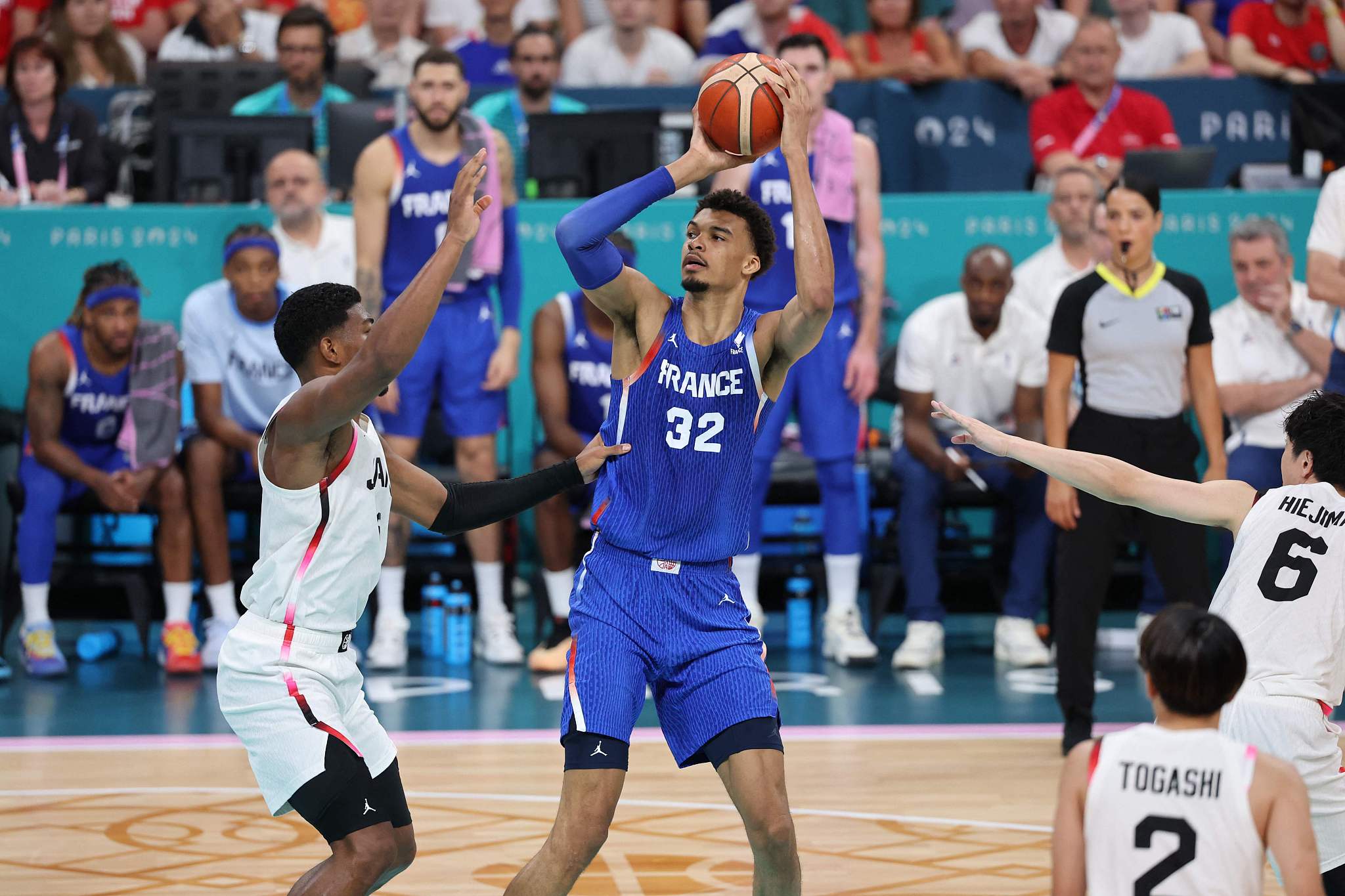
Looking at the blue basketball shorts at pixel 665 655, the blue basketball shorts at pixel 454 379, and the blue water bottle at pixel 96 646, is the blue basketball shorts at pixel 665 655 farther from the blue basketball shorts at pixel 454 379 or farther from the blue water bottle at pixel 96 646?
the blue water bottle at pixel 96 646

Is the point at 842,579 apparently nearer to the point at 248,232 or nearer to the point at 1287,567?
the point at 248,232

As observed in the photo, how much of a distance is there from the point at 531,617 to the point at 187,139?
313cm

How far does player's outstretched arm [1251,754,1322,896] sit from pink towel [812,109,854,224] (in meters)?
5.36

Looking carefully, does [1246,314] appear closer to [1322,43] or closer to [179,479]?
[1322,43]

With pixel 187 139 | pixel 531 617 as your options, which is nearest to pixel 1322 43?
pixel 531 617

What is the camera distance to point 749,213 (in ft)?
14.8

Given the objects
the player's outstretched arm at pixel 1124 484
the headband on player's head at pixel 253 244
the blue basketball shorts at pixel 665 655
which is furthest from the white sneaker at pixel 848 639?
the player's outstretched arm at pixel 1124 484

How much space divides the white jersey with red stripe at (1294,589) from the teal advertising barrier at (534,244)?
5.58 metres

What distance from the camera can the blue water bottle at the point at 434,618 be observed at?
336 inches

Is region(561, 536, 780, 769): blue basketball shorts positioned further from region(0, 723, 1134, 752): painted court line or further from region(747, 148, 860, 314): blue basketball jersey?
region(747, 148, 860, 314): blue basketball jersey

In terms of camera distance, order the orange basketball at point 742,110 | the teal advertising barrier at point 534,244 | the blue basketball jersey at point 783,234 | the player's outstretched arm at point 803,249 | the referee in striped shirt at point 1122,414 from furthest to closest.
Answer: the teal advertising barrier at point 534,244, the blue basketball jersey at point 783,234, the referee in striped shirt at point 1122,414, the orange basketball at point 742,110, the player's outstretched arm at point 803,249

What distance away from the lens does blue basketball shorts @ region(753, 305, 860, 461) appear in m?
8.04

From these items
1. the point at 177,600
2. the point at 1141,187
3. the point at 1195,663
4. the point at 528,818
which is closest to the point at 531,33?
the point at 177,600

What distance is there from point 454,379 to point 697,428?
3912mm
